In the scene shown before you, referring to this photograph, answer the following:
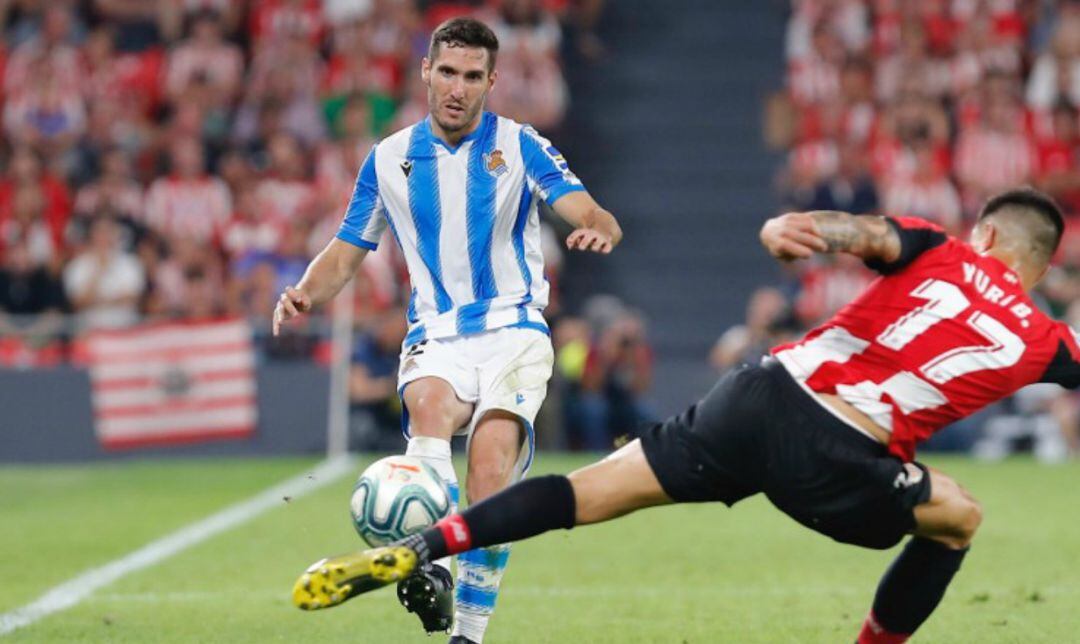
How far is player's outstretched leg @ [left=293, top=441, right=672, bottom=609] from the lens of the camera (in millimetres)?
5762

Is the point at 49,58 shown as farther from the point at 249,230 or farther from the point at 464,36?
the point at 464,36

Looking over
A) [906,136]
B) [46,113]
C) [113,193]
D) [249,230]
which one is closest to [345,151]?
[249,230]

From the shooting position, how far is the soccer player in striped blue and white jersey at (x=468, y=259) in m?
6.78

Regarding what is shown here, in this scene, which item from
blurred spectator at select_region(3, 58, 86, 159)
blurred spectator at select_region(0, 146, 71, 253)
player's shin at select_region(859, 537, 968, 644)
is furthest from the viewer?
blurred spectator at select_region(3, 58, 86, 159)

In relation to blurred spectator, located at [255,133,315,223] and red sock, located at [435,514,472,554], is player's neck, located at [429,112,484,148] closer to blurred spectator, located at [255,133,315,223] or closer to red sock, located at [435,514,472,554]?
red sock, located at [435,514,472,554]

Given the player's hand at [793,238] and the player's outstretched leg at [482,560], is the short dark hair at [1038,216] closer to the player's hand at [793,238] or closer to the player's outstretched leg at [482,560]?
the player's hand at [793,238]

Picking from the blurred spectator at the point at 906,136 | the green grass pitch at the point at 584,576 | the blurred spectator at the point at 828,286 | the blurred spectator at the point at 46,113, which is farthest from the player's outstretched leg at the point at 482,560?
the blurred spectator at the point at 46,113

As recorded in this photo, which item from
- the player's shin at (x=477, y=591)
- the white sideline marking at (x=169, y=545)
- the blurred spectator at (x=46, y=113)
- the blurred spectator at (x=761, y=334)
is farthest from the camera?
the blurred spectator at (x=46, y=113)

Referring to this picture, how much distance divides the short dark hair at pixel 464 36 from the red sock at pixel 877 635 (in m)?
2.52

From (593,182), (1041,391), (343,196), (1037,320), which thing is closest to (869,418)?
(1037,320)

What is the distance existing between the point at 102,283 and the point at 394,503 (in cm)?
1124

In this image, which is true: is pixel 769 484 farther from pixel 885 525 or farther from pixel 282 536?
pixel 282 536

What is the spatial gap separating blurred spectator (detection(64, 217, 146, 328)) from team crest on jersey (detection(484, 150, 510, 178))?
1041cm

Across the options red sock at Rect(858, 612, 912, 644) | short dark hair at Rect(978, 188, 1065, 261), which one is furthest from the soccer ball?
short dark hair at Rect(978, 188, 1065, 261)
